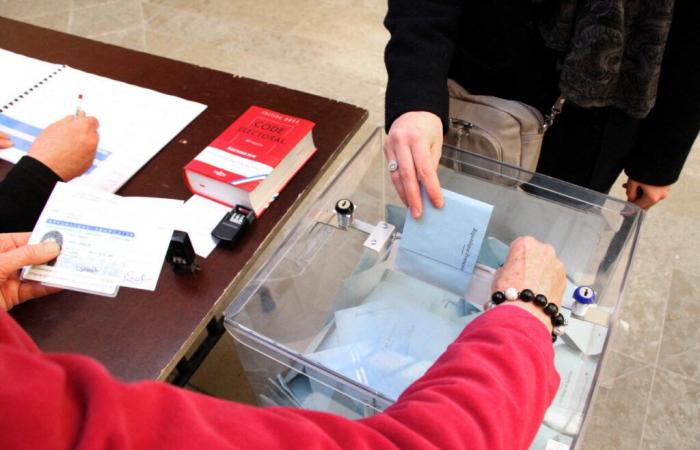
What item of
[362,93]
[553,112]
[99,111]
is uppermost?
[553,112]

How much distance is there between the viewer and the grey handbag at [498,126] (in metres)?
0.89

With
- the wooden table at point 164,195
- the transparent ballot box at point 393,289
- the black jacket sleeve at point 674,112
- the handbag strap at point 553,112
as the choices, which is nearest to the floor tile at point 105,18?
the wooden table at point 164,195

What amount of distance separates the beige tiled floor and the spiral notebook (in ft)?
2.44

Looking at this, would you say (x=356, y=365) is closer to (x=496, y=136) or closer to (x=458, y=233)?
(x=458, y=233)

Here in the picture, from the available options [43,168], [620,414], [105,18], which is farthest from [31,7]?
[620,414]

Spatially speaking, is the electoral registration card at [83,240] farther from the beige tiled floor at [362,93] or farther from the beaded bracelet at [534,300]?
the beige tiled floor at [362,93]

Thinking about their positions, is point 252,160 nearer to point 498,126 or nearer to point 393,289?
point 393,289

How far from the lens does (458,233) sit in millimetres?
704

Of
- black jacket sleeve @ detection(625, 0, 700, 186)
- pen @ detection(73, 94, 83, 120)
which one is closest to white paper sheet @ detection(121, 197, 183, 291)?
pen @ detection(73, 94, 83, 120)

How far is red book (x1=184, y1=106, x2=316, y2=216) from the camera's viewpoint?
0.86 m

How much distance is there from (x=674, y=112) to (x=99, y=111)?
1.12m

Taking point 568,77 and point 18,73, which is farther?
point 18,73

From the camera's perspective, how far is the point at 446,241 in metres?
0.72

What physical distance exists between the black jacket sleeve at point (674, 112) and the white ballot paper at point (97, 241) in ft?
2.83
